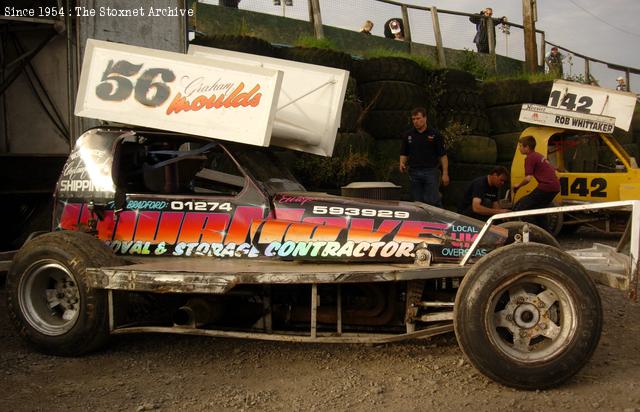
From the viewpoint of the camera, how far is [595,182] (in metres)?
10.8

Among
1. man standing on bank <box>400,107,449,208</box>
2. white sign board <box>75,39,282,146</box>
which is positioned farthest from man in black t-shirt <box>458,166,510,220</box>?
white sign board <box>75,39,282,146</box>

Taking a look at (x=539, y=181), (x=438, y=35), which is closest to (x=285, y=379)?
(x=539, y=181)

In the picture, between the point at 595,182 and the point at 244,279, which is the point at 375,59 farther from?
the point at 244,279

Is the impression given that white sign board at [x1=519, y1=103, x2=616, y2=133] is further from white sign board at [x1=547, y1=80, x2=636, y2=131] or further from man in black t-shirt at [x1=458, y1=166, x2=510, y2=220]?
man in black t-shirt at [x1=458, y1=166, x2=510, y2=220]

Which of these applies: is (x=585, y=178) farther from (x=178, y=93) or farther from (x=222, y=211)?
(x=178, y=93)

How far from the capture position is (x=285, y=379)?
13.5 ft

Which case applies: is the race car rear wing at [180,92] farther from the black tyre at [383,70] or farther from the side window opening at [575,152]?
the side window opening at [575,152]

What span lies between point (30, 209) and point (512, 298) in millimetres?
7868

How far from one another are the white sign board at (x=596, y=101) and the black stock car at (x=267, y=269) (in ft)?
20.5

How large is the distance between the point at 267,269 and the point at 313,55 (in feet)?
22.8

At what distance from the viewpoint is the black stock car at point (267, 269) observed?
375 cm

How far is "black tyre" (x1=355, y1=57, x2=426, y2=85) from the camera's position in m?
11.3

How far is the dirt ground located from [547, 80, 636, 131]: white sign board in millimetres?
6350

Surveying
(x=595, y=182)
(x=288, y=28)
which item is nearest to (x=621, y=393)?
(x=595, y=182)
